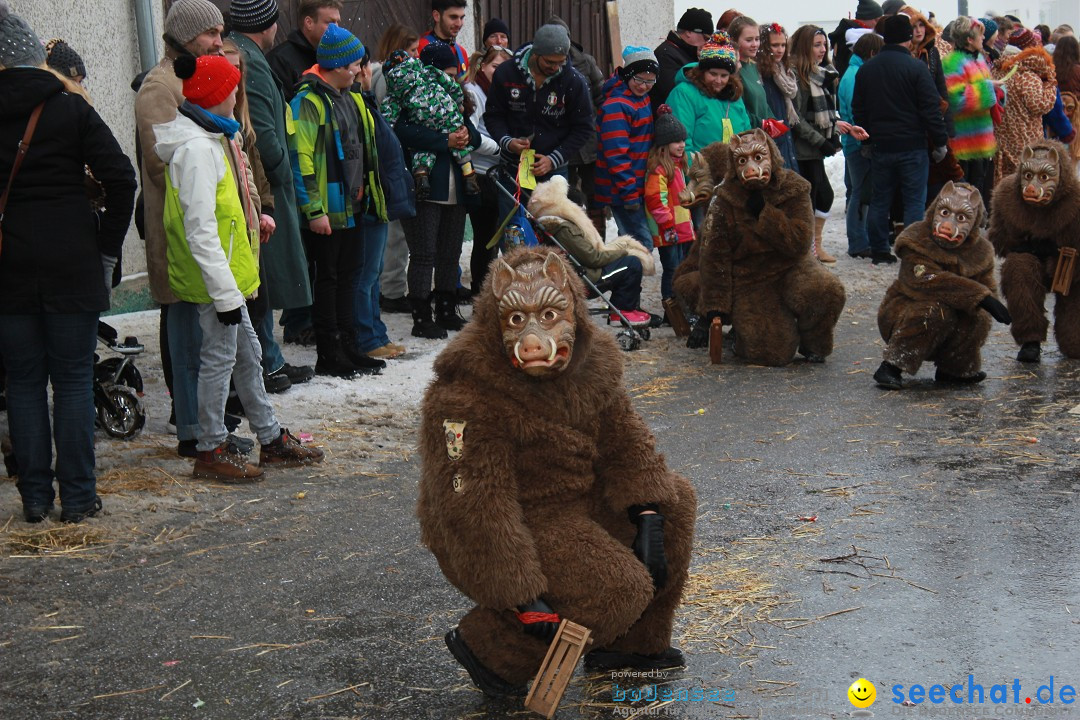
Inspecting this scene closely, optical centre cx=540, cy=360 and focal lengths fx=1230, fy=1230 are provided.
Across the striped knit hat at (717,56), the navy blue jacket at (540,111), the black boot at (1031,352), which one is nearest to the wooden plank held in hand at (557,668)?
the black boot at (1031,352)

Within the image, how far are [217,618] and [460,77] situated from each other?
6.76m

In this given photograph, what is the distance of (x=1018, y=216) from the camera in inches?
353

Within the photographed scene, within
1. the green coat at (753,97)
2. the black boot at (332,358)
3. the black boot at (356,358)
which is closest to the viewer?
the black boot at (332,358)

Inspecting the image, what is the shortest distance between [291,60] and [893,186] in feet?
24.5

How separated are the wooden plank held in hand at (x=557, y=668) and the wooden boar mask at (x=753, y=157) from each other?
5764 millimetres

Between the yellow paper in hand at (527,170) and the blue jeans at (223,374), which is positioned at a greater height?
the yellow paper in hand at (527,170)

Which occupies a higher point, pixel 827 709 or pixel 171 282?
pixel 171 282

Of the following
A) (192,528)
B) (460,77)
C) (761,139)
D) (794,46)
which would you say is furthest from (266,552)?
(794,46)

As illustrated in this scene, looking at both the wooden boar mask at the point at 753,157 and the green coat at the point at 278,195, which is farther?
the wooden boar mask at the point at 753,157

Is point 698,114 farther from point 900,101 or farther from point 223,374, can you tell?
point 223,374

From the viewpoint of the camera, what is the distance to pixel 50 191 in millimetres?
5621

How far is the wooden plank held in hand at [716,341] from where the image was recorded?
938 cm

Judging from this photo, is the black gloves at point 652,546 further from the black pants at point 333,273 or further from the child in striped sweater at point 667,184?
the child in striped sweater at point 667,184

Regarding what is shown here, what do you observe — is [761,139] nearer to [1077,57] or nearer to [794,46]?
[794,46]
